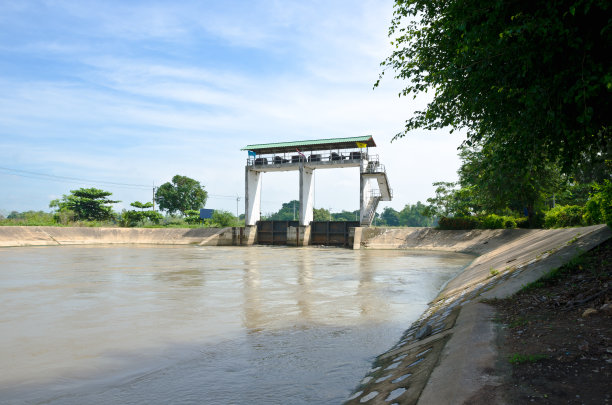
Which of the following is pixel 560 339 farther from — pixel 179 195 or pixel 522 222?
pixel 179 195

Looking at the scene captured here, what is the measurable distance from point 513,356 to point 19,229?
4445cm

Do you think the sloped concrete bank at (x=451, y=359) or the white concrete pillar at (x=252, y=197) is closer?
the sloped concrete bank at (x=451, y=359)

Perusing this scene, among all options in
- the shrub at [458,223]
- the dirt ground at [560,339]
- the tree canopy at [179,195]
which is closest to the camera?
the dirt ground at [560,339]

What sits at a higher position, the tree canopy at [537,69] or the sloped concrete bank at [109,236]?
the tree canopy at [537,69]

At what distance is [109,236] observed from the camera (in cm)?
4516

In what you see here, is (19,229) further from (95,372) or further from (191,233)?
(95,372)

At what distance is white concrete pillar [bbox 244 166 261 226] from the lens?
47016 mm

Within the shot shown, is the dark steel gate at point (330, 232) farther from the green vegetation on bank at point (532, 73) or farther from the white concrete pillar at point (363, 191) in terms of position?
the green vegetation on bank at point (532, 73)

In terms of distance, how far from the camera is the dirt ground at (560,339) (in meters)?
3.34

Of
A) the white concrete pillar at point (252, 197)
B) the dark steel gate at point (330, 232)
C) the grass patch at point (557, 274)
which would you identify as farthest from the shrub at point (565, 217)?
the white concrete pillar at point (252, 197)

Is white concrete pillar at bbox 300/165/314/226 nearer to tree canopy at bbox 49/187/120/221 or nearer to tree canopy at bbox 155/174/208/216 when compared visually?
tree canopy at bbox 49/187/120/221

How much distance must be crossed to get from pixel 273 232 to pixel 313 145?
1053cm

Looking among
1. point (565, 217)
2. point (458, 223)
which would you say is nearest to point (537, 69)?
point (565, 217)

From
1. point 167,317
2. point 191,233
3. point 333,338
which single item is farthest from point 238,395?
point 191,233
